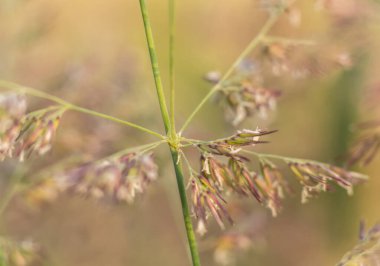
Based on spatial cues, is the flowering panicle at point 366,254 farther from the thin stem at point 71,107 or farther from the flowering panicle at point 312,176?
the thin stem at point 71,107

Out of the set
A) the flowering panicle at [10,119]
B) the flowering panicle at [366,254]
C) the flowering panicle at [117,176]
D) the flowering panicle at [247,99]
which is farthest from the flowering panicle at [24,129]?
the flowering panicle at [366,254]

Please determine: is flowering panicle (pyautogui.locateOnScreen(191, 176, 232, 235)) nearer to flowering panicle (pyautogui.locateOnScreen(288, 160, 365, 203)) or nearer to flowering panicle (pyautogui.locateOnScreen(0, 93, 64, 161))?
flowering panicle (pyautogui.locateOnScreen(288, 160, 365, 203))

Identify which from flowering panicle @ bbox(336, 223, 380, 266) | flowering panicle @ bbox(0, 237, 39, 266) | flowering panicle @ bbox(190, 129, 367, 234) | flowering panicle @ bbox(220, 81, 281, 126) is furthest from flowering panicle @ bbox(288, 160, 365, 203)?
flowering panicle @ bbox(0, 237, 39, 266)

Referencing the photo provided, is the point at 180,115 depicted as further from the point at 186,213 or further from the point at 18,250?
the point at 186,213

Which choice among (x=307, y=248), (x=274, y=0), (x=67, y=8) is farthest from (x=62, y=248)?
(x=67, y=8)

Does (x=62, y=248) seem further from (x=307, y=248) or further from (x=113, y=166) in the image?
(x=113, y=166)

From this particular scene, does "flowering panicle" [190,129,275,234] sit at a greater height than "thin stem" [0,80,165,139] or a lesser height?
lesser
